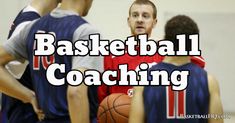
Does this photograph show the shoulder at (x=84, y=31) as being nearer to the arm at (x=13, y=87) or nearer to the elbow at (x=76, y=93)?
the elbow at (x=76, y=93)

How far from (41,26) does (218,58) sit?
112 inches

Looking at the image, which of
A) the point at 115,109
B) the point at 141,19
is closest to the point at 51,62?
the point at 115,109

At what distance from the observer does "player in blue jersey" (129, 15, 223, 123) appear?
1410 millimetres

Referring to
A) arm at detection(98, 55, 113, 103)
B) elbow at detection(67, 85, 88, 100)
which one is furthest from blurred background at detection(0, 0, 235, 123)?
elbow at detection(67, 85, 88, 100)

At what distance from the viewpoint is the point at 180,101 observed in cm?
143

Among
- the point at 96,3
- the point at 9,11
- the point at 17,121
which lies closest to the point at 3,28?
the point at 9,11

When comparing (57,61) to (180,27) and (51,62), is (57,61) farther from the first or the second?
(180,27)

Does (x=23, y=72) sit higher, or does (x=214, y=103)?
(x=23, y=72)

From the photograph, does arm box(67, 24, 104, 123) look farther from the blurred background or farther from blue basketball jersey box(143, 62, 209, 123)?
the blurred background

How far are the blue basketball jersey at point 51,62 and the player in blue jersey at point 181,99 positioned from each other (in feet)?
0.75

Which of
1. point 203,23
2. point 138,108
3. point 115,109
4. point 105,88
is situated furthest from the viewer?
point 203,23

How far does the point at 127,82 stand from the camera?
1656 mm

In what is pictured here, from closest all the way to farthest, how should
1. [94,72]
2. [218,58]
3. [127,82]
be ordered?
[94,72] → [127,82] → [218,58]

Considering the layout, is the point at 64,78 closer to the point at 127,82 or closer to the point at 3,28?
the point at 127,82
